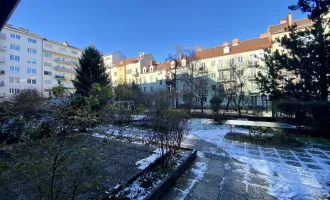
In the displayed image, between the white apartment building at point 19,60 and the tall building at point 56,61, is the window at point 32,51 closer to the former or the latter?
the white apartment building at point 19,60

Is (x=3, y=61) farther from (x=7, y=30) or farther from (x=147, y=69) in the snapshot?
(x=147, y=69)

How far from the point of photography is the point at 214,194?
3348 millimetres

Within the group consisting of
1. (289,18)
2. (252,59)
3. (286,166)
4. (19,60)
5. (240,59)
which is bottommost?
(286,166)

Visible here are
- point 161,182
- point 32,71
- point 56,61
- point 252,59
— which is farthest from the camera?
point 56,61

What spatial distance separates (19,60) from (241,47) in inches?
1792

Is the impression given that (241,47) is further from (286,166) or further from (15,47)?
(15,47)

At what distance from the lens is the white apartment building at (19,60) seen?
1198 inches

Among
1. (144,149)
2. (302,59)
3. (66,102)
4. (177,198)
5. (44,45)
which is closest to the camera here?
(66,102)

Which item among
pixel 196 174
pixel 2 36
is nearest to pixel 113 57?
pixel 2 36

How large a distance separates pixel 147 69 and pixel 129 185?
42120 millimetres

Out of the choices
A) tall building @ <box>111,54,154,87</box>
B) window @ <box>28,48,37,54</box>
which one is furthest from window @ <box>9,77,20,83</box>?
tall building @ <box>111,54,154,87</box>

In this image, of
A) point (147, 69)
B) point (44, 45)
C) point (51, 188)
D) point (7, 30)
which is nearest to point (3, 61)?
point (7, 30)

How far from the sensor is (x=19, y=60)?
106 feet

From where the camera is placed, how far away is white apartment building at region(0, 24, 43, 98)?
99.9 ft
